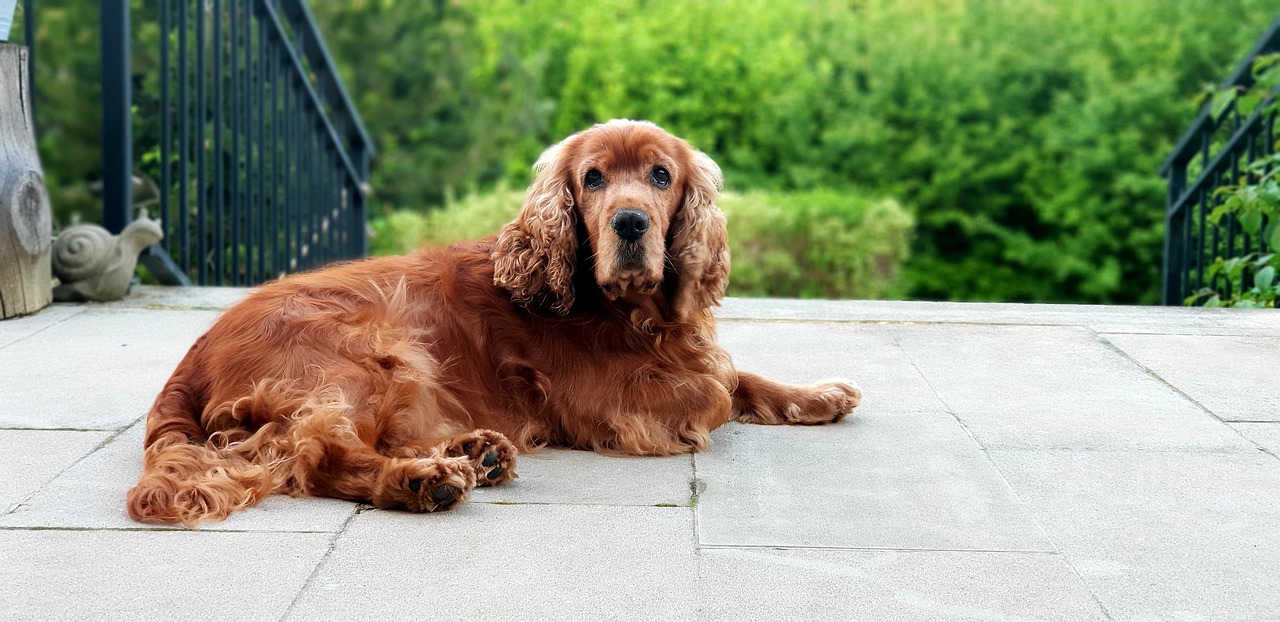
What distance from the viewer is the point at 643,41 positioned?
16.5 m

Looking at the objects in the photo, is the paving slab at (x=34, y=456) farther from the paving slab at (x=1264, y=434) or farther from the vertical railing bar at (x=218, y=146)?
the paving slab at (x=1264, y=434)

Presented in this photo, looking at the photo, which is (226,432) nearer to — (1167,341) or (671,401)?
(671,401)

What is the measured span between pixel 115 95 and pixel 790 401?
3.33 meters

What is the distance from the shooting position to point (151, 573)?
2.51 metres

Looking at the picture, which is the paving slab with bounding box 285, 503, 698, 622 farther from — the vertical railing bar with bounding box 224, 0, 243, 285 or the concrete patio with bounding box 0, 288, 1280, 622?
the vertical railing bar with bounding box 224, 0, 243, 285

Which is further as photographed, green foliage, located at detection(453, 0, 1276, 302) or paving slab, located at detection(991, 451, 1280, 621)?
green foliage, located at detection(453, 0, 1276, 302)

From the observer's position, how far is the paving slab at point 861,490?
278 cm


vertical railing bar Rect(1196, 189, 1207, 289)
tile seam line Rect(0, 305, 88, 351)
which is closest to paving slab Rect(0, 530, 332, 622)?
tile seam line Rect(0, 305, 88, 351)

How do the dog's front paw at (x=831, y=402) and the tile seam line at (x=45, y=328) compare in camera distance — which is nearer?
the dog's front paw at (x=831, y=402)

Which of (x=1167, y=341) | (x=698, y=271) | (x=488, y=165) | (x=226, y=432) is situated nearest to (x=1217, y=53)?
(x=488, y=165)

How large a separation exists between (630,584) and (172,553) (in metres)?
0.96

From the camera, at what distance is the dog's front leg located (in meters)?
3.79

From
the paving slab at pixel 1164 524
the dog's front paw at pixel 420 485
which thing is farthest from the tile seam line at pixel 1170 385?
the dog's front paw at pixel 420 485

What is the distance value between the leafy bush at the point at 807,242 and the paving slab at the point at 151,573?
27.4ft
